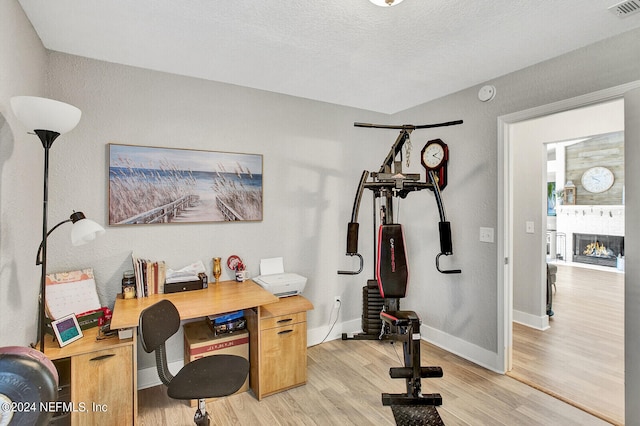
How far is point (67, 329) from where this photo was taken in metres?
1.89

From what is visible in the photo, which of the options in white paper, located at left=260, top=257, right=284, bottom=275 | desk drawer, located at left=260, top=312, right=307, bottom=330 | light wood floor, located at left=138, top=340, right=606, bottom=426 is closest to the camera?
light wood floor, located at left=138, top=340, right=606, bottom=426

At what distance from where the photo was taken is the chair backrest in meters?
1.60

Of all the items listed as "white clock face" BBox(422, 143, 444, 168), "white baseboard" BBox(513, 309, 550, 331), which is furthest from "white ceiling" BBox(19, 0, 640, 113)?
"white baseboard" BBox(513, 309, 550, 331)

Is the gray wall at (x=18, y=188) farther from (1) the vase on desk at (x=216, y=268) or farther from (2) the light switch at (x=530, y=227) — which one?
(2) the light switch at (x=530, y=227)

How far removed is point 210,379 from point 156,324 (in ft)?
1.34

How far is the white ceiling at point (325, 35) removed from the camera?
5.65 feet

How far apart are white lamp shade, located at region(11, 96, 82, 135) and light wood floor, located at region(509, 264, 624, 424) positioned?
3.47 meters

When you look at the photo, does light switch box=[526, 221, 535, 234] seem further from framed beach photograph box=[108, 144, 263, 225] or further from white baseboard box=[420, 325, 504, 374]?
framed beach photograph box=[108, 144, 263, 225]

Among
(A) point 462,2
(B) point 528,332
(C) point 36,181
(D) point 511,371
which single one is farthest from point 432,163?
(C) point 36,181

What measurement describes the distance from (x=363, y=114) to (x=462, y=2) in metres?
1.89

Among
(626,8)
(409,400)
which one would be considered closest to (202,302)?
(409,400)

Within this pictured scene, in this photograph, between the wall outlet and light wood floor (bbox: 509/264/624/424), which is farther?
the wall outlet

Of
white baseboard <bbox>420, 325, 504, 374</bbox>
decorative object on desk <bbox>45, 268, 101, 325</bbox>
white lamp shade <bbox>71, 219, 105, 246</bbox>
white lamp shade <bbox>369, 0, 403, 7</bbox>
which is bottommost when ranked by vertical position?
white baseboard <bbox>420, 325, 504, 374</bbox>

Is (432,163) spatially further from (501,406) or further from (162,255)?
(162,255)
